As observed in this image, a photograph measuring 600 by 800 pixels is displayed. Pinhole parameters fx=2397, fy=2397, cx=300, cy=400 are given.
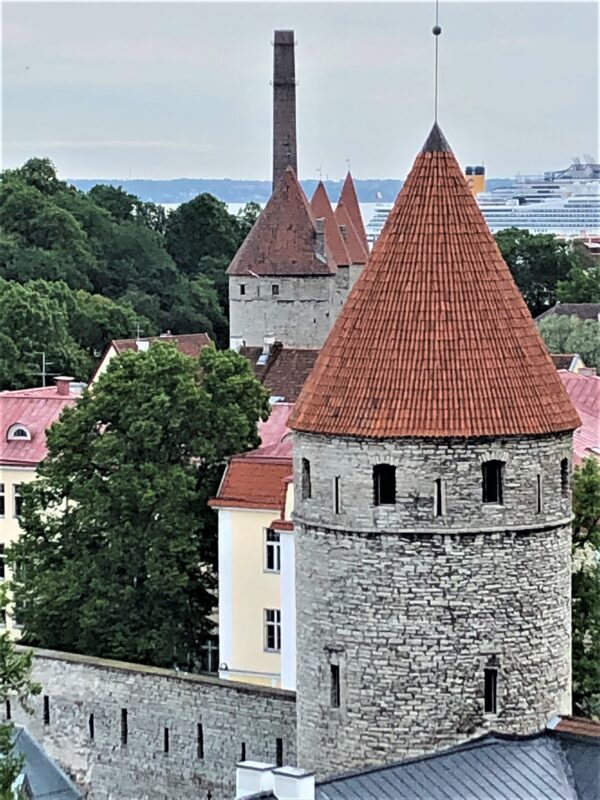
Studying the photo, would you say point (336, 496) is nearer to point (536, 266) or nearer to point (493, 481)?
point (493, 481)

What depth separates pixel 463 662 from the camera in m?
21.8

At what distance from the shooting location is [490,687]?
71.8 feet

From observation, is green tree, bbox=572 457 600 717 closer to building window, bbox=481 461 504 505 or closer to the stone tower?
the stone tower

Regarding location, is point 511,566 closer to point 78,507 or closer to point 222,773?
point 222,773

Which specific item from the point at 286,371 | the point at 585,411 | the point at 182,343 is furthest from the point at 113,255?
the point at 585,411

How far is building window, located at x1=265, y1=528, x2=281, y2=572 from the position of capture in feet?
105

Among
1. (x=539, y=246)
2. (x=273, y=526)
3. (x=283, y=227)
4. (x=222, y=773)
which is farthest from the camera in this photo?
(x=539, y=246)

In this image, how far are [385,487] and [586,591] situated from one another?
8.00 m

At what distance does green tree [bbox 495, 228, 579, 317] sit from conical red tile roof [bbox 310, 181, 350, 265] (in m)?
14.7

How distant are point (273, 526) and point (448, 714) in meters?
10.2

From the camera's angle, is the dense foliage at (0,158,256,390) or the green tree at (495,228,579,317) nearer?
the dense foliage at (0,158,256,390)

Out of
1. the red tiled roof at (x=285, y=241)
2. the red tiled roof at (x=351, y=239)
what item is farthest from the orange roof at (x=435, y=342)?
the red tiled roof at (x=351, y=239)

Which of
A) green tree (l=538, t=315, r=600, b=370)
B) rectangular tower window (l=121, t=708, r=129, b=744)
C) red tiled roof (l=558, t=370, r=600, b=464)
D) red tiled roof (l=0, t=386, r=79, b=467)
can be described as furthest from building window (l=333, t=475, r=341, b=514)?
green tree (l=538, t=315, r=600, b=370)

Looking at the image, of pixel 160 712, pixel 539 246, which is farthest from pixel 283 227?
pixel 160 712
